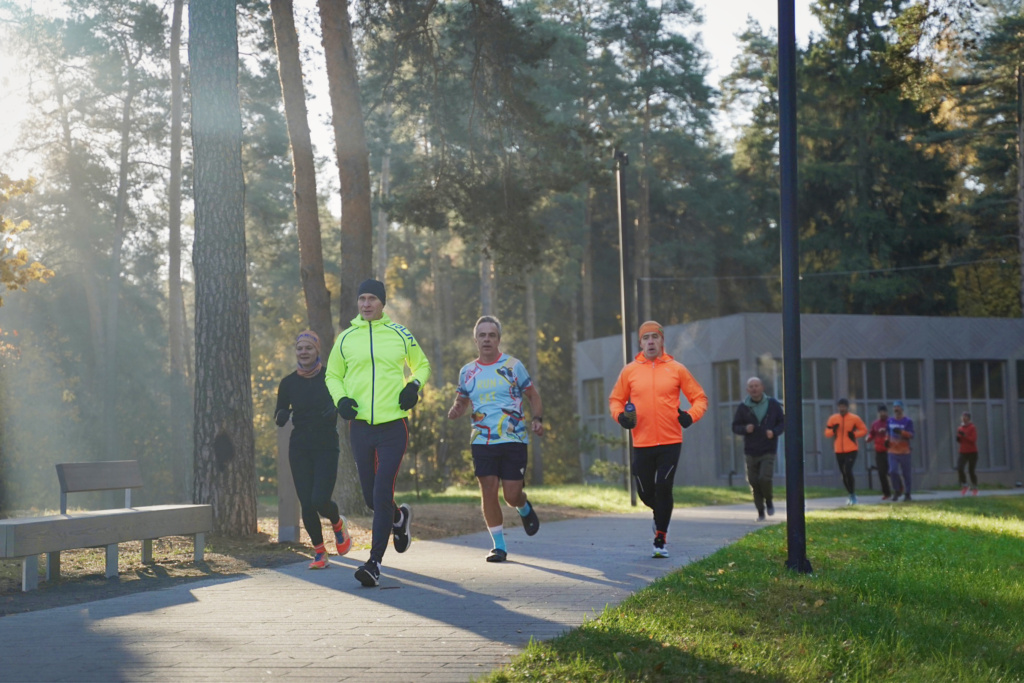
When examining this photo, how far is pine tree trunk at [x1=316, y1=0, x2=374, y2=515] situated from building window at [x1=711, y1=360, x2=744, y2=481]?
2182cm

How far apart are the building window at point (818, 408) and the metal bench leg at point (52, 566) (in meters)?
30.6

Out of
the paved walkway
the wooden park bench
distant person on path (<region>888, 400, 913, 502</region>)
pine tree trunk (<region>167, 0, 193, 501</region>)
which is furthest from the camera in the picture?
pine tree trunk (<region>167, 0, 193, 501</region>)

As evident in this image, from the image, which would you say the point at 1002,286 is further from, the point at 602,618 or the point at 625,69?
the point at 602,618

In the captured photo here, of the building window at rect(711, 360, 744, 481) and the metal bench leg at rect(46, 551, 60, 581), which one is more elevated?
the building window at rect(711, 360, 744, 481)

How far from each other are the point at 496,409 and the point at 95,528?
10.6 feet

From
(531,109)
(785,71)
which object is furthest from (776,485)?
(785,71)

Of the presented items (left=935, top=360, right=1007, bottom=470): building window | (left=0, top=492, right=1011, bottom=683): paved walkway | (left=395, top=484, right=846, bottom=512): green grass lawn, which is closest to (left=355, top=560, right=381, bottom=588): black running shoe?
(left=0, top=492, right=1011, bottom=683): paved walkway

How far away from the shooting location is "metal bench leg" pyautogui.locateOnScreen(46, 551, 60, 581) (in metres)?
9.41

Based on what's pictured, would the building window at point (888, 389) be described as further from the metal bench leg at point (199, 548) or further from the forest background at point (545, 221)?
the metal bench leg at point (199, 548)

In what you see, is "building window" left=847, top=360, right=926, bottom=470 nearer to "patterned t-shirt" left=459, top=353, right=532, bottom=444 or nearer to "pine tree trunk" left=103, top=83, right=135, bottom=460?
"pine tree trunk" left=103, top=83, right=135, bottom=460

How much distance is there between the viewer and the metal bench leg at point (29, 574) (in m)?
A: 8.90

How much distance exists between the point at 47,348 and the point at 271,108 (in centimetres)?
1320

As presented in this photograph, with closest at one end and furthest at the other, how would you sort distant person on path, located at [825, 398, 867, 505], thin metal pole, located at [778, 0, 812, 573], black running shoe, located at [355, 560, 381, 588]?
1. black running shoe, located at [355, 560, 381, 588]
2. thin metal pole, located at [778, 0, 812, 573]
3. distant person on path, located at [825, 398, 867, 505]

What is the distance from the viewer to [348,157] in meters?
17.3
